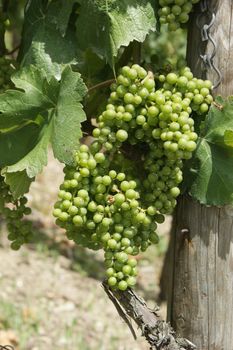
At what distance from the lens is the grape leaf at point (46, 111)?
222 centimetres

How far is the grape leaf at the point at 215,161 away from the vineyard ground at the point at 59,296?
2.18 m

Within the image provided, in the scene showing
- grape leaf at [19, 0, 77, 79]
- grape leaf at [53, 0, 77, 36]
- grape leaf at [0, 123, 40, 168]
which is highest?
grape leaf at [53, 0, 77, 36]

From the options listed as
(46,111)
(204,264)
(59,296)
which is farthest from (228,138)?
(59,296)

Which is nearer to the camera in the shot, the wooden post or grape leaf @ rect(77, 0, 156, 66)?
grape leaf @ rect(77, 0, 156, 66)

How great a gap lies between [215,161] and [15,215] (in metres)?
0.85

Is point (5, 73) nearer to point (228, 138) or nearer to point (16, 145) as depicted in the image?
point (16, 145)

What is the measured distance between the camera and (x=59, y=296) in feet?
17.0

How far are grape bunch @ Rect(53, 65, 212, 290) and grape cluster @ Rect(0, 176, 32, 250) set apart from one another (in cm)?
39

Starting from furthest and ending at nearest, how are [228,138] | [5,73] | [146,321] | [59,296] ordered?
1. [59,296]
2. [5,73]
3. [146,321]
4. [228,138]

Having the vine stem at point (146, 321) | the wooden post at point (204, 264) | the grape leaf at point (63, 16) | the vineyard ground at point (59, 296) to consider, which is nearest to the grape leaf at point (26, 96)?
the grape leaf at point (63, 16)

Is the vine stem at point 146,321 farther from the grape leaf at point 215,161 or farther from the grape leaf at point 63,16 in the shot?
the grape leaf at point 63,16

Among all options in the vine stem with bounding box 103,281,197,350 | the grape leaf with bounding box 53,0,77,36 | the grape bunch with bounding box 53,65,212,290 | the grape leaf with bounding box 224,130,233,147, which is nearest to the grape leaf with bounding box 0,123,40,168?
the grape bunch with bounding box 53,65,212,290

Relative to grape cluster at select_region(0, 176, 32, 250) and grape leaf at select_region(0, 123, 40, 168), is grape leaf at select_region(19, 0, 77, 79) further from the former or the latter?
grape cluster at select_region(0, 176, 32, 250)

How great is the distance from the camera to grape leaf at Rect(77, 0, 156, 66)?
7.32 ft
